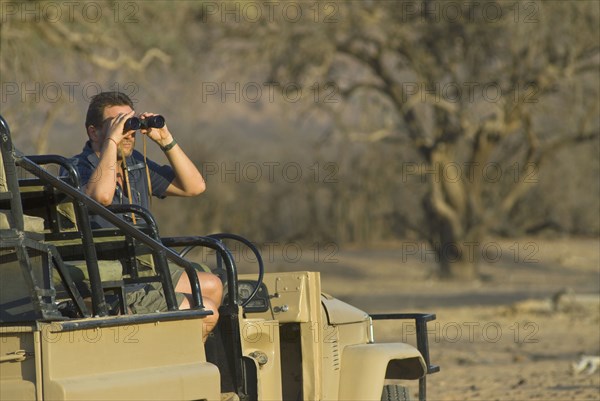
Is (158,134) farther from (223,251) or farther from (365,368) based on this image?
(365,368)

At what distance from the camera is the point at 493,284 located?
23484 mm

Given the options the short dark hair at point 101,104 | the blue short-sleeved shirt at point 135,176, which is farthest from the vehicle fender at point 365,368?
the short dark hair at point 101,104

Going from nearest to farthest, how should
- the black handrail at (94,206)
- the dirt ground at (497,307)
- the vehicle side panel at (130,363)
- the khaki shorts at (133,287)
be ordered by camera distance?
the vehicle side panel at (130,363) < the black handrail at (94,206) < the khaki shorts at (133,287) < the dirt ground at (497,307)

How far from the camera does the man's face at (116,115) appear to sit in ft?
18.6

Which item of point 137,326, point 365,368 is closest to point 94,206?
point 137,326

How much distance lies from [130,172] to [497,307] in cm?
1253

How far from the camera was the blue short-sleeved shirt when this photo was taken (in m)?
5.69

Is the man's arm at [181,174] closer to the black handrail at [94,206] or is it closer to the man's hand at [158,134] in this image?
the man's hand at [158,134]

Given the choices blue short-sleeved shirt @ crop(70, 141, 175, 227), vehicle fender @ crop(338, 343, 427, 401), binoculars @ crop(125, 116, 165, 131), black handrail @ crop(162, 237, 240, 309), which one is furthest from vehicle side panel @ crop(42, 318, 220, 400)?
vehicle fender @ crop(338, 343, 427, 401)

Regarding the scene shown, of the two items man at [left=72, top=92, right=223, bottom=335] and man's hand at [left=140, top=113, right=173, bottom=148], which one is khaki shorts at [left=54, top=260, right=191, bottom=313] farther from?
man's hand at [left=140, top=113, right=173, bottom=148]

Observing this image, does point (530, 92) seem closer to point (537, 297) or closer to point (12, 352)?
point (537, 297)

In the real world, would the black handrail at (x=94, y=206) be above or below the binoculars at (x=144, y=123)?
below

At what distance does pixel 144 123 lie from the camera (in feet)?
17.7

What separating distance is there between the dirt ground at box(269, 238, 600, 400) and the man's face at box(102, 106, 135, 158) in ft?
13.6
